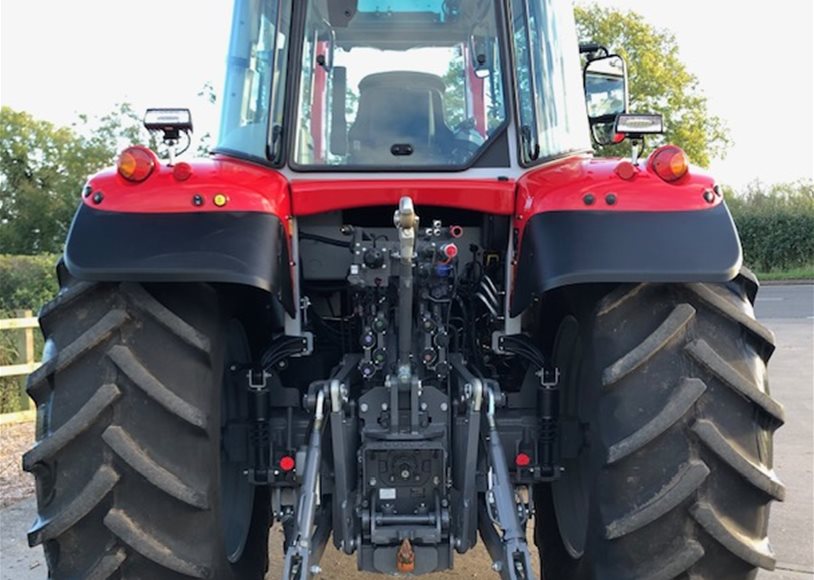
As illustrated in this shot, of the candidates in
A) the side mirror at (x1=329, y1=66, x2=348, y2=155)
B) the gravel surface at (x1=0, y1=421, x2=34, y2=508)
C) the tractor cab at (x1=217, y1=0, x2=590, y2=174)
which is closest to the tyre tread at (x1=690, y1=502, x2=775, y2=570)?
the tractor cab at (x1=217, y1=0, x2=590, y2=174)

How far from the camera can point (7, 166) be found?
48312 millimetres

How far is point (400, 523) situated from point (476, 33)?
6.12 ft

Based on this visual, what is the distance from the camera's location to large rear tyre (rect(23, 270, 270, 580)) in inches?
86.9

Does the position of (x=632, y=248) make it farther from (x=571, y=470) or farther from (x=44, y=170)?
(x=44, y=170)

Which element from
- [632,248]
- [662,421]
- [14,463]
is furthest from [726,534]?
[14,463]

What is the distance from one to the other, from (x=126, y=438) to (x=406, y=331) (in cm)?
94

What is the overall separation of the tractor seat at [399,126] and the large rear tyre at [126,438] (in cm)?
95

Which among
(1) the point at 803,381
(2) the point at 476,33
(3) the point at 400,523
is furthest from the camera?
(1) the point at 803,381

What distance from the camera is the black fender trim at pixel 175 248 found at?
88.5 inches

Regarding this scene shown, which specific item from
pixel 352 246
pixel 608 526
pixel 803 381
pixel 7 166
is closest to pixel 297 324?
pixel 352 246

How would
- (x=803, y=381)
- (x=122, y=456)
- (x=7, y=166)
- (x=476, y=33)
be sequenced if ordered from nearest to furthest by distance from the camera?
(x=122, y=456) → (x=476, y=33) → (x=803, y=381) → (x=7, y=166)

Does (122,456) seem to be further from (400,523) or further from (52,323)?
(400,523)

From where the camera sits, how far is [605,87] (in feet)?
11.9

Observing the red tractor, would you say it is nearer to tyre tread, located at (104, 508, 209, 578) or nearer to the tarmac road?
tyre tread, located at (104, 508, 209, 578)
